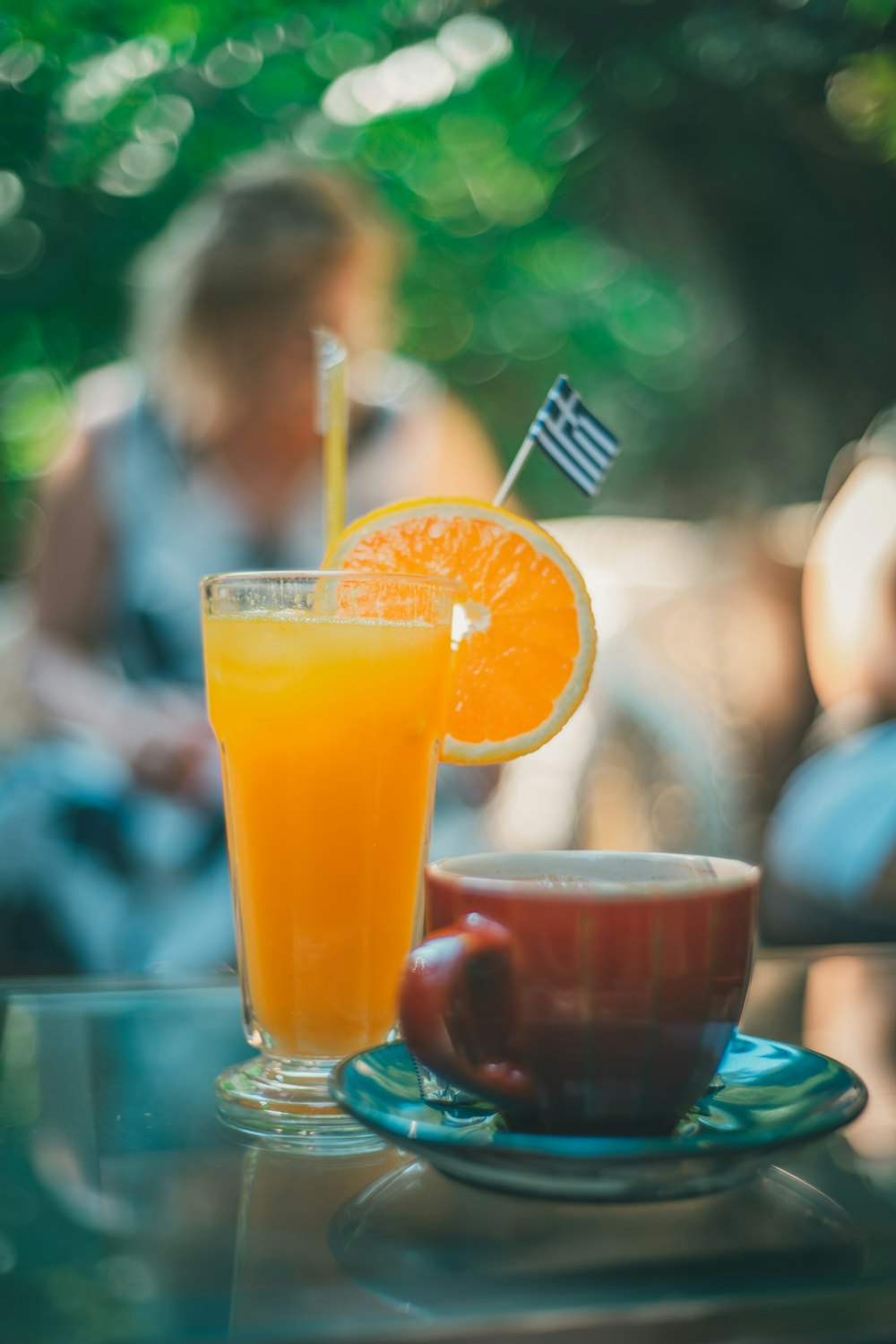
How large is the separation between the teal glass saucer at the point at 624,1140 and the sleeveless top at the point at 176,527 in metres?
1.15

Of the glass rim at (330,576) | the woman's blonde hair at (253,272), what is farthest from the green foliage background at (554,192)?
the glass rim at (330,576)

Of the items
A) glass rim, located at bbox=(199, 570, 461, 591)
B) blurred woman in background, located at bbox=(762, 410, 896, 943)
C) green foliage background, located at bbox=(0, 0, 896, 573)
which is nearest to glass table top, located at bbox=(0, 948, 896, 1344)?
glass rim, located at bbox=(199, 570, 461, 591)

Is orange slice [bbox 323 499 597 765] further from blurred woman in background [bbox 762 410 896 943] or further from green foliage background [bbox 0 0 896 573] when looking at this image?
green foliage background [bbox 0 0 896 573]

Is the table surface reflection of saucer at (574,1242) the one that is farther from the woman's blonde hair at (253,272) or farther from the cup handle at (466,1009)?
the woman's blonde hair at (253,272)

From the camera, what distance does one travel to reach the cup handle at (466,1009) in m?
0.47

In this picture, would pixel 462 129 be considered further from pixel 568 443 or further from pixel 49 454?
pixel 568 443

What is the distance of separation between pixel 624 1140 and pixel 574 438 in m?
0.39

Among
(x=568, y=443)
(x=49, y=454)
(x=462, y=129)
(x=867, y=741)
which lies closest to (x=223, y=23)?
(x=462, y=129)

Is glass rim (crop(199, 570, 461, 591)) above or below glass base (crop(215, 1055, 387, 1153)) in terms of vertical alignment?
above

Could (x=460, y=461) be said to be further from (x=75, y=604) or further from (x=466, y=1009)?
(x=466, y=1009)

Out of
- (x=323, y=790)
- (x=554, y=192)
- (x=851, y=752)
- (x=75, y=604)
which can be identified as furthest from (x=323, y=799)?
(x=554, y=192)

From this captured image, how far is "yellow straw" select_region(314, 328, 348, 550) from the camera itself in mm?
704

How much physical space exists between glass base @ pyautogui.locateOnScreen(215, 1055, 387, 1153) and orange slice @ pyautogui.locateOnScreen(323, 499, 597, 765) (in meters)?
0.19

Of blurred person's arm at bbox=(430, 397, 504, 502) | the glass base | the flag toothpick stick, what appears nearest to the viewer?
the glass base
